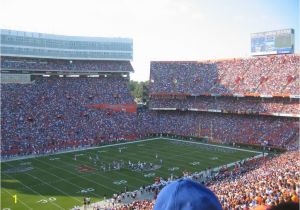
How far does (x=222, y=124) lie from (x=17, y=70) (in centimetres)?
3275

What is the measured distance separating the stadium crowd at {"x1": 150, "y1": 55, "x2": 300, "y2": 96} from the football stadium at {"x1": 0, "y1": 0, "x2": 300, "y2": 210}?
0.60ft

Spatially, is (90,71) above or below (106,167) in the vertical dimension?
above

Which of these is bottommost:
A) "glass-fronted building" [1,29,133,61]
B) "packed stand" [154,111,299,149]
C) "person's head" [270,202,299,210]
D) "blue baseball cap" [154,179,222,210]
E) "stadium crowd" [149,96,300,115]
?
"packed stand" [154,111,299,149]

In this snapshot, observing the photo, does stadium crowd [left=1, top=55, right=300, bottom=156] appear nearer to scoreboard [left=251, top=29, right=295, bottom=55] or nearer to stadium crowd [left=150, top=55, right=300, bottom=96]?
stadium crowd [left=150, top=55, right=300, bottom=96]

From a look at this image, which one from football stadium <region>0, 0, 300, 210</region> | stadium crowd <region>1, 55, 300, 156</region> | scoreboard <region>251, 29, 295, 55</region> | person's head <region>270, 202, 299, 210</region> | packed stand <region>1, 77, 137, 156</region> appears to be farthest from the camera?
scoreboard <region>251, 29, 295, 55</region>

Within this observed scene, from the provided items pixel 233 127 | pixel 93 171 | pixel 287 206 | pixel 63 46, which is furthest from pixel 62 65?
pixel 287 206

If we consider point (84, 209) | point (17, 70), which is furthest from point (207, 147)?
point (17, 70)

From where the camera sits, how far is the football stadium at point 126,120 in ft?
88.8

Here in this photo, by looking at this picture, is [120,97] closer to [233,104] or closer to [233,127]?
[233,104]

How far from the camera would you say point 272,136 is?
4150 centimetres

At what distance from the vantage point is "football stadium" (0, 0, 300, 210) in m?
27.1

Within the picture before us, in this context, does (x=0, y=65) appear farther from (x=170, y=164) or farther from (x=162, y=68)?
(x=170, y=164)

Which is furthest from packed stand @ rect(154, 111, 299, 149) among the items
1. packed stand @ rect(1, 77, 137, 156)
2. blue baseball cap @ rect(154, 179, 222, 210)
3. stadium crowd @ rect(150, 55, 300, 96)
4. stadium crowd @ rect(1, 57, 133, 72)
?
blue baseball cap @ rect(154, 179, 222, 210)

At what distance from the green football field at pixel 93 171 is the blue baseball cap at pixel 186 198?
22522mm
